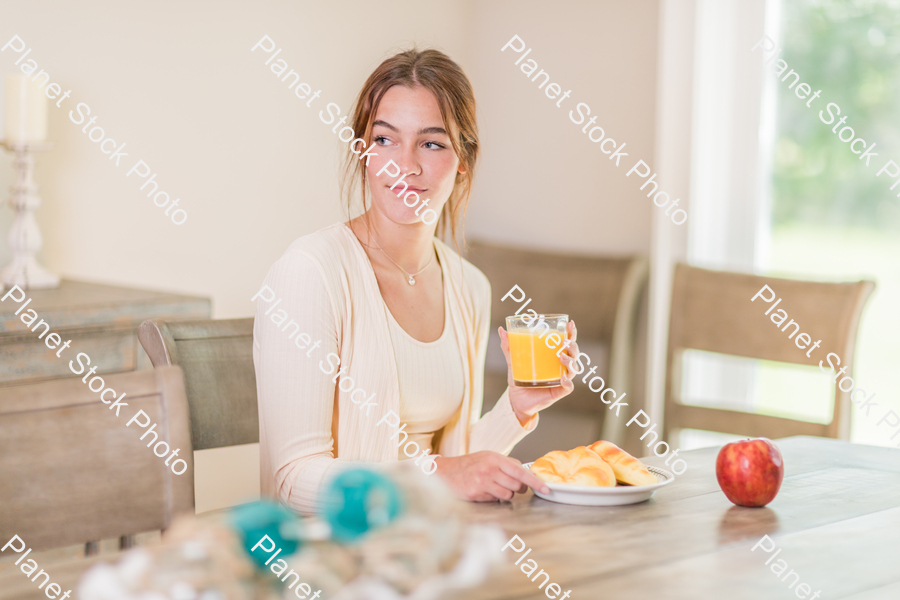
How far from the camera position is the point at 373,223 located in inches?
65.7

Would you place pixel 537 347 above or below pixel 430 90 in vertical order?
below

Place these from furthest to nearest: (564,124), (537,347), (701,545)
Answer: (564,124)
(537,347)
(701,545)

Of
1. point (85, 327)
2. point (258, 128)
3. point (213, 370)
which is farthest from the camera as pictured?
point (258, 128)

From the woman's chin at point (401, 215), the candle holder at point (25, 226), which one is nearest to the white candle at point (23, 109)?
the candle holder at point (25, 226)

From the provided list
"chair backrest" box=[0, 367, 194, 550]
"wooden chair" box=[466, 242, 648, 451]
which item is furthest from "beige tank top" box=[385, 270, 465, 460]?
"wooden chair" box=[466, 242, 648, 451]

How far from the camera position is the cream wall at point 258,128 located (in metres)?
2.49

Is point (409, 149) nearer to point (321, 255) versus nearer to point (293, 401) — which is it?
point (321, 255)

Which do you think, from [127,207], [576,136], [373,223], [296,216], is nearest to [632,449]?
[576,136]

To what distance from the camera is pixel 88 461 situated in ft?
3.38

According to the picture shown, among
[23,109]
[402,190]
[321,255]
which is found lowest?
[321,255]

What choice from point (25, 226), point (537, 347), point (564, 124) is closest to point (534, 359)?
point (537, 347)

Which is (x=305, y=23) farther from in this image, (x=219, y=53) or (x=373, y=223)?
(x=373, y=223)

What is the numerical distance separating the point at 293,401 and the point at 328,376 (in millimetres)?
66

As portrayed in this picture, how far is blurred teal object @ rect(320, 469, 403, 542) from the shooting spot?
627 millimetres
